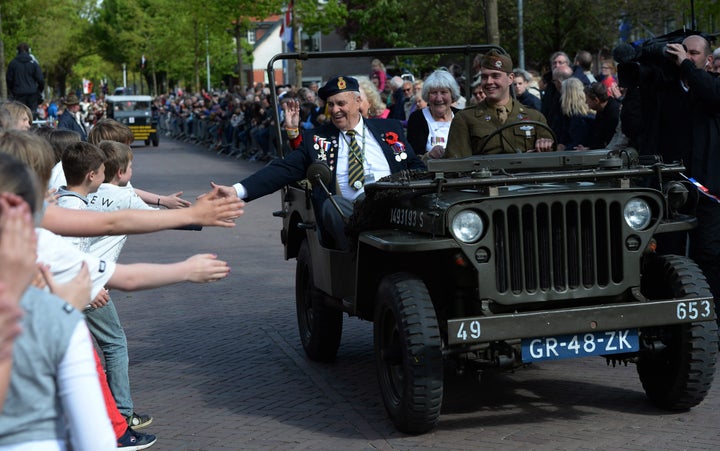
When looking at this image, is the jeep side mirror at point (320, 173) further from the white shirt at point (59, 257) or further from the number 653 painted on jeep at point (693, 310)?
the white shirt at point (59, 257)

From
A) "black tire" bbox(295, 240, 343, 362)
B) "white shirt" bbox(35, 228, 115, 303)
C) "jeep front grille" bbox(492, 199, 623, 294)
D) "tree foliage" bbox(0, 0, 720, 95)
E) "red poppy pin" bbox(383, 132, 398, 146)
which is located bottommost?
"black tire" bbox(295, 240, 343, 362)

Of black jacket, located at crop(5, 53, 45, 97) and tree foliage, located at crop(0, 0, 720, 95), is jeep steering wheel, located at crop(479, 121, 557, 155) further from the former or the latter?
black jacket, located at crop(5, 53, 45, 97)

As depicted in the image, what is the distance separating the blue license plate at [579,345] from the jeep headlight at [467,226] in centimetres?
57

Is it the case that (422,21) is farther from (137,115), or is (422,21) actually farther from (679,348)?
(679,348)

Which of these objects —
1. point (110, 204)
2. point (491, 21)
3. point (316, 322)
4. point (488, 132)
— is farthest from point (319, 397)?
point (491, 21)

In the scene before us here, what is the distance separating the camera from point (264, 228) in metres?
16.9

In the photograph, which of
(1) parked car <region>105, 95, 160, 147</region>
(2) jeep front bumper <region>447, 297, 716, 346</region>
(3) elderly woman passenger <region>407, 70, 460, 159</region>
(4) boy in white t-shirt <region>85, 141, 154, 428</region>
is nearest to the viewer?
(2) jeep front bumper <region>447, 297, 716, 346</region>

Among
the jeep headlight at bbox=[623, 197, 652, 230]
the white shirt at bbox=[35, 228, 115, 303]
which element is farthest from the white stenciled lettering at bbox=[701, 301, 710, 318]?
the white shirt at bbox=[35, 228, 115, 303]

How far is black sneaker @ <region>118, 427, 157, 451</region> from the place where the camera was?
598 cm

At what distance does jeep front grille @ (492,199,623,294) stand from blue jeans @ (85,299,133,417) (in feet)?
6.70

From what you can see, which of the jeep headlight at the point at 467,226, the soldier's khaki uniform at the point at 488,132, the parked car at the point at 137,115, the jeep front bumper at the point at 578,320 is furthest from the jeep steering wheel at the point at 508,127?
the parked car at the point at 137,115

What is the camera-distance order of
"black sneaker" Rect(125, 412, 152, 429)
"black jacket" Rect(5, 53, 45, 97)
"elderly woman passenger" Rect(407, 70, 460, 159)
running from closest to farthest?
1. "black sneaker" Rect(125, 412, 152, 429)
2. "elderly woman passenger" Rect(407, 70, 460, 159)
3. "black jacket" Rect(5, 53, 45, 97)

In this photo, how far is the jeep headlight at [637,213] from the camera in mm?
6086

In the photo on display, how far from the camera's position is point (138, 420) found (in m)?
6.56
